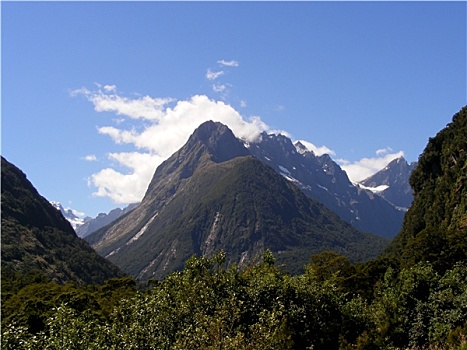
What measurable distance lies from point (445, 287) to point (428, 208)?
104340mm

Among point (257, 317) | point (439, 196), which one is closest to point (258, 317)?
point (257, 317)

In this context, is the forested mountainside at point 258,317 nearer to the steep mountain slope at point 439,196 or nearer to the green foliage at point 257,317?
the green foliage at point 257,317

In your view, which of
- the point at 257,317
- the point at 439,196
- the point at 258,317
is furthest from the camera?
the point at 439,196

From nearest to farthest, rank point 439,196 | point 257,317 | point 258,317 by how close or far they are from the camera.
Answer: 1. point 258,317
2. point 257,317
3. point 439,196

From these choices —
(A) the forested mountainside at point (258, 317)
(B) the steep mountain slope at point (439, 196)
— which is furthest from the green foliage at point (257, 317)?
(B) the steep mountain slope at point (439, 196)

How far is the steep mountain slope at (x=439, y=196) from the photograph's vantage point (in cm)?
8156

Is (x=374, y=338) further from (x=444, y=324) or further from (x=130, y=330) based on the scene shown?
(x=130, y=330)

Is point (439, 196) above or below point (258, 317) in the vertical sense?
above

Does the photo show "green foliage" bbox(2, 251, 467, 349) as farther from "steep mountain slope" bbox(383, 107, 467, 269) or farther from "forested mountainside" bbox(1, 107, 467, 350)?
"steep mountain slope" bbox(383, 107, 467, 269)

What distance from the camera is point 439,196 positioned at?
131 metres

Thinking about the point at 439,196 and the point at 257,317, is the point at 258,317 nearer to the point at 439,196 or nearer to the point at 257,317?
the point at 257,317

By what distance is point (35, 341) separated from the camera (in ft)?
78.4

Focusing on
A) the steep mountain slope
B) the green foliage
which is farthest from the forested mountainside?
the steep mountain slope

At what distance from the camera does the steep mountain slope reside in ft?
268
